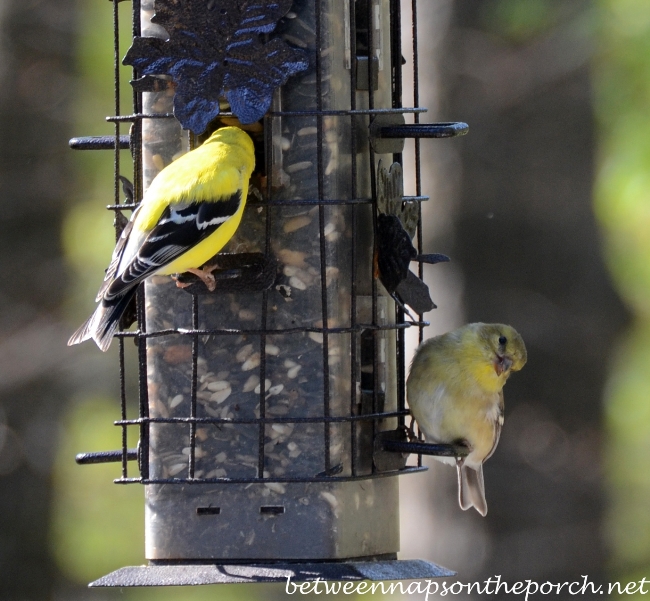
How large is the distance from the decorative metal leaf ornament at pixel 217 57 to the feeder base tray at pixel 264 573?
2.07m

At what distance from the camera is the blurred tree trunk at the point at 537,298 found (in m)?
8.62

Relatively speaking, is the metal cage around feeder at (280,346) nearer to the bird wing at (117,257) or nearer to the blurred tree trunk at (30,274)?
the bird wing at (117,257)

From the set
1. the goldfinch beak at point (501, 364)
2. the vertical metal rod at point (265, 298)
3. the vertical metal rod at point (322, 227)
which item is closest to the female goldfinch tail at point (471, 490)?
the goldfinch beak at point (501, 364)

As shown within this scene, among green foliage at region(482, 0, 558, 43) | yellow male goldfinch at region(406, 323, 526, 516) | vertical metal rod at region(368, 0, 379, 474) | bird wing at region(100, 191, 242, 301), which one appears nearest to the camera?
bird wing at region(100, 191, 242, 301)

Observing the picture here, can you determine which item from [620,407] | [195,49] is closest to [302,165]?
[195,49]

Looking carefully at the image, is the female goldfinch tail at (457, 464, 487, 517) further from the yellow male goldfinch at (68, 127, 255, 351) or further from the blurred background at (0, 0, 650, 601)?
the yellow male goldfinch at (68, 127, 255, 351)

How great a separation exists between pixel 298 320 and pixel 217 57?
1.34 m

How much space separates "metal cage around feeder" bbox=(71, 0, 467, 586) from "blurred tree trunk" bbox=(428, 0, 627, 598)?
3.26m

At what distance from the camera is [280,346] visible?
532 centimetres

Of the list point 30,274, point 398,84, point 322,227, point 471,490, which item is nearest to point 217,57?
point 322,227

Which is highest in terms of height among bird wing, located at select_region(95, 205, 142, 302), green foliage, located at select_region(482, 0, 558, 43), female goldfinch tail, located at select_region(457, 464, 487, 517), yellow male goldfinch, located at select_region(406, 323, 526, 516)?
green foliage, located at select_region(482, 0, 558, 43)

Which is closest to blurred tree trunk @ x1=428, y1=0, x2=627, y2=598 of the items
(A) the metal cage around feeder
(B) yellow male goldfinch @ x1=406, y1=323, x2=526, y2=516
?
(B) yellow male goldfinch @ x1=406, y1=323, x2=526, y2=516

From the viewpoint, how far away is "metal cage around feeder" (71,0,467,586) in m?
5.20

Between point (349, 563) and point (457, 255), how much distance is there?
4066 mm
